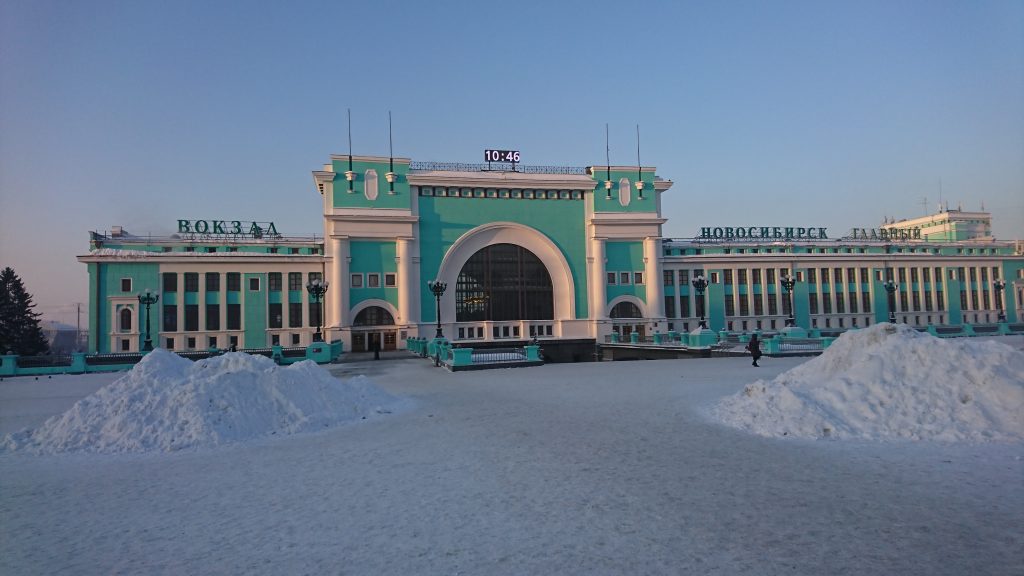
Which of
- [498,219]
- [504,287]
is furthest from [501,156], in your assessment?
[504,287]

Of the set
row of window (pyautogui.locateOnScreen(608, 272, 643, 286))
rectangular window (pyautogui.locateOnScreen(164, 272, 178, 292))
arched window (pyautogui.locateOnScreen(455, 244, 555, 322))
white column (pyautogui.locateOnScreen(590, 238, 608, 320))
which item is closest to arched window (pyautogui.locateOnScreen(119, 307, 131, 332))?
rectangular window (pyautogui.locateOnScreen(164, 272, 178, 292))

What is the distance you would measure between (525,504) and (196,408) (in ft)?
26.1

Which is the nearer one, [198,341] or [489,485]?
[489,485]

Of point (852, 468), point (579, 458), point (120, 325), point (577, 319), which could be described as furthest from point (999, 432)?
point (120, 325)

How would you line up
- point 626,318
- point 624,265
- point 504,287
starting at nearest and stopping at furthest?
1. point 504,287
2. point 626,318
3. point 624,265

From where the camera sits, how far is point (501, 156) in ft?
169

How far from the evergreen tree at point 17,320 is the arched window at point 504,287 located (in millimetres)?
41099

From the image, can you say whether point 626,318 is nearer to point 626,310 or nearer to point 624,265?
point 626,310

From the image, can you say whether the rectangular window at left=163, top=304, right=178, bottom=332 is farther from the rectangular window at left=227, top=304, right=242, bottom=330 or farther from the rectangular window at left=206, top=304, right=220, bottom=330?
the rectangular window at left=227, top=304, right=242, bottom=330

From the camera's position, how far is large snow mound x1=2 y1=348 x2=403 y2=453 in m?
10.5

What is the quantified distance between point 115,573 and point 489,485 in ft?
13.4

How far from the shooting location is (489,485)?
7.49m

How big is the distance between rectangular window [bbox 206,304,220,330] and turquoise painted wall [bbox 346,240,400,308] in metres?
10.8

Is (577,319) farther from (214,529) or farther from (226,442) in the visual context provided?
(214,529)
